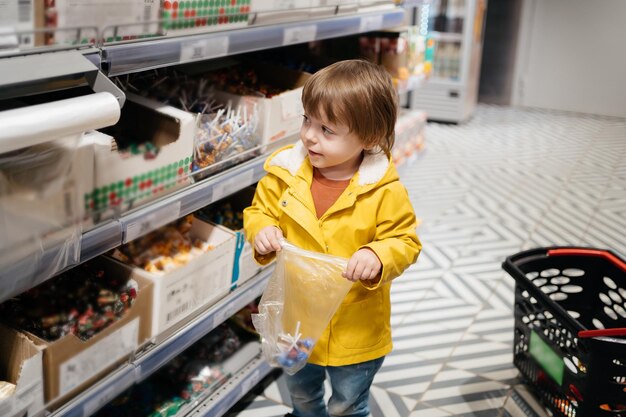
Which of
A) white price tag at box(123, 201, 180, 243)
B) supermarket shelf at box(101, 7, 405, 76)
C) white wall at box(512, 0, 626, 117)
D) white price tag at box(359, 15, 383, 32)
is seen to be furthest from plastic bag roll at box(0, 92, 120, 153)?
white wall at box(512, 0, 626, 117)

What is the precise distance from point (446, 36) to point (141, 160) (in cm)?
561

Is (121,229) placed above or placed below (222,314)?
above

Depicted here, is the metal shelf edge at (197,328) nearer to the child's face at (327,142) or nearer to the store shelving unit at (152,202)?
the store shelving unit at (152,202)

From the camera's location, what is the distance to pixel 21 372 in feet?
4.86

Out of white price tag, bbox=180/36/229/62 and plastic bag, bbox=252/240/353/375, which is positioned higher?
white price tag, bbox=180/36/229/62

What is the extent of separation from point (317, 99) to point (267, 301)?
59cm

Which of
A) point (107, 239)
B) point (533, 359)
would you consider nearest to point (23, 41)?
point (107, 239)

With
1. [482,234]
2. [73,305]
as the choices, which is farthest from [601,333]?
[482,234]

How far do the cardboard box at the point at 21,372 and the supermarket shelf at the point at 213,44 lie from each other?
0.67 metres

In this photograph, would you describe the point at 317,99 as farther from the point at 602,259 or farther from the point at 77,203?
the point at 602,259

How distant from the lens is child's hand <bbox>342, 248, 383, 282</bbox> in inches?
61.9

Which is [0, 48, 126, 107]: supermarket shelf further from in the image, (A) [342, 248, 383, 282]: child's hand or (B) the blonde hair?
(A) [342, 248, 383, 282]: child's hand

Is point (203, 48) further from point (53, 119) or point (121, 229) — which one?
point (53, 119)

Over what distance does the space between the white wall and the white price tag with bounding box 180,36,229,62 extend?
219 inches
